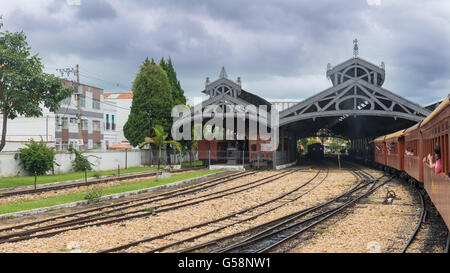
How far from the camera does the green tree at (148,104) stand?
39125mm

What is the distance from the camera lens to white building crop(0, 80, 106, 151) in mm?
41688

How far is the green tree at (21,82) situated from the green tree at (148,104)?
19.4 metres

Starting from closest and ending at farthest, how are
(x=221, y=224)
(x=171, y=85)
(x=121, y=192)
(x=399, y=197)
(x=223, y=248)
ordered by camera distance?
1. (x=223, y=248)
2. (x=221, y=224)
3. (x=399, y=197)
4. (x=121, y=192)
5. (x=171, y=85)

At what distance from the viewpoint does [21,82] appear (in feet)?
59.3

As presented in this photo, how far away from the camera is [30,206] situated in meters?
14.4

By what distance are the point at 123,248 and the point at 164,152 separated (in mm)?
32792

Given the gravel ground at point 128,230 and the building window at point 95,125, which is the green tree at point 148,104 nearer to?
the building window at point 95,125

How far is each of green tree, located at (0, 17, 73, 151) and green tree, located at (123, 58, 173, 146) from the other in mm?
19397

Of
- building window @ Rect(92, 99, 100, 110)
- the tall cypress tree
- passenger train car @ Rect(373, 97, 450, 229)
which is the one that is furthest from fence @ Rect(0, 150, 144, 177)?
passenger train car @ Rect(373, 97, 450, 229)

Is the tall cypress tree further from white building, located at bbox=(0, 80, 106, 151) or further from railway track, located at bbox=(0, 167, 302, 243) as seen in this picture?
railway track, located at bbox=(0, 167, 302, 243)
